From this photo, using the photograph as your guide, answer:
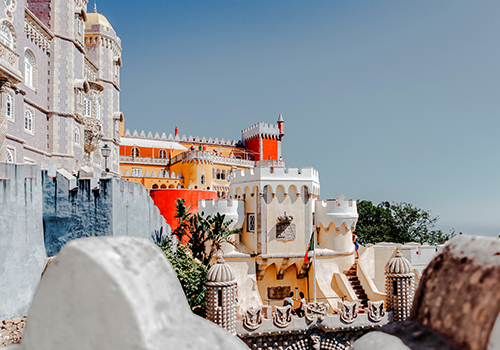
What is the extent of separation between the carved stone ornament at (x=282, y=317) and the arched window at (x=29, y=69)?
18.1 meters

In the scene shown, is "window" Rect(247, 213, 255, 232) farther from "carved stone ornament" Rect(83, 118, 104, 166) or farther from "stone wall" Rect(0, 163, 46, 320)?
"stone wall" Rect(0, 163, 46, 320)

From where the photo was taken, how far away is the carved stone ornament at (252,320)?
49.1ft

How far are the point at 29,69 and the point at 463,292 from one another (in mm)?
23688

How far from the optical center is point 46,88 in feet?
70.1

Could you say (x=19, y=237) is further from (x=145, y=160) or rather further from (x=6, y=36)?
(x=145, y=160)

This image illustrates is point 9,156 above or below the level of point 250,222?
above

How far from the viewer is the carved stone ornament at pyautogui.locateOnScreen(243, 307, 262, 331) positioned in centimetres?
1498

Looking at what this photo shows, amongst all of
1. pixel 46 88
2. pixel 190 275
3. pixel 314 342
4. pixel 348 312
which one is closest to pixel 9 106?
pixel 46 88

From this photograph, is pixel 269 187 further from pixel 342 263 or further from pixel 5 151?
pixel 5 151

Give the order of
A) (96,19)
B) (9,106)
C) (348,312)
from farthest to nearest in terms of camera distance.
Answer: (96,19) < (9,106) < (348,312)

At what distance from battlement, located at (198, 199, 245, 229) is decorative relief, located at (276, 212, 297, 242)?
2.59m

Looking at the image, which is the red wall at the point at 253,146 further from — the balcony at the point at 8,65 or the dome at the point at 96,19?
the balcony at the point at 8,65

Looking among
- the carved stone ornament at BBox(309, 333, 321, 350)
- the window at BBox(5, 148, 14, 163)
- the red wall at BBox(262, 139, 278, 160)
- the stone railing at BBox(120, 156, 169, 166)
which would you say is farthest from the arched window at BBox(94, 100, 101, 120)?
the red wall at BBox(262, 139, 278, 160)

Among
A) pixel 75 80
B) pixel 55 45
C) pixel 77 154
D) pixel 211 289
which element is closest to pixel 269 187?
pixel 211 289
